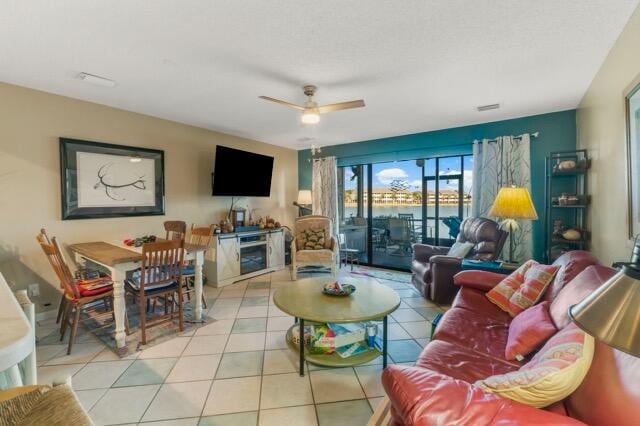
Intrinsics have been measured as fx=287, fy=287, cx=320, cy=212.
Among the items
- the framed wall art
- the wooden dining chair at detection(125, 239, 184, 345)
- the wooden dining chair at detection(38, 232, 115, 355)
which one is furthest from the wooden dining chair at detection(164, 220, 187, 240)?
the framed wall art

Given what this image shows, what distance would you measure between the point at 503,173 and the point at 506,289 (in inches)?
89.3

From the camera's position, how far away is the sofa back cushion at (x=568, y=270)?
185 centimetres

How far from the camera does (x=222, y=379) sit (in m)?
2.08

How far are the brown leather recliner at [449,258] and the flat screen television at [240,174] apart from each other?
280 centimetres

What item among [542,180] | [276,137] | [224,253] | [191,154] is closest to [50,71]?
[191,154]

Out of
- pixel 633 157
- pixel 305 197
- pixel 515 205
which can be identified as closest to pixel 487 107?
pixel 515 205

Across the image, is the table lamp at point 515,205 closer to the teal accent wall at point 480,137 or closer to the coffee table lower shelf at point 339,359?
the teal accent wall at point 480,137

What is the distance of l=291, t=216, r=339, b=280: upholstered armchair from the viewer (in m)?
4.45

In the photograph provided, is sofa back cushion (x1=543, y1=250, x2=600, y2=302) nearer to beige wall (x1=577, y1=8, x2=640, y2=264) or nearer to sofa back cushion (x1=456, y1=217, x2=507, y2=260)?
beige wall (x1=577, y1=8, x2=640, y2=264)

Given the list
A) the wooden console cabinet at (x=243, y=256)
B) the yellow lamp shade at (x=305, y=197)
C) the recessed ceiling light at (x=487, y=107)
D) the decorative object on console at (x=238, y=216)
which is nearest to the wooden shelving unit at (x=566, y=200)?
the recessed ceiling light at (x=487, y=107)

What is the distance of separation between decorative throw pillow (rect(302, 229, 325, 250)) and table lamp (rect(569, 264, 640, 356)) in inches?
165

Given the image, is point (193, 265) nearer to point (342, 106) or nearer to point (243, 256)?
point (243, 256)

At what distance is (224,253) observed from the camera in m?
4.25

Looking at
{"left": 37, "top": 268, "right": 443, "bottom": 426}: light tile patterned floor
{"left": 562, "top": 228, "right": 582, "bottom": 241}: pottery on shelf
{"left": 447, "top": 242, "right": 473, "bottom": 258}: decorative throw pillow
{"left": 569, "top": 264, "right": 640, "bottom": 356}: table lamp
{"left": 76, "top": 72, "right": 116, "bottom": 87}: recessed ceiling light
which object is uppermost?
{"left": 76, "top": 72, "right": 116, "bottom": 87}: recessed ceiling light
